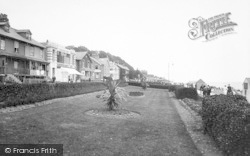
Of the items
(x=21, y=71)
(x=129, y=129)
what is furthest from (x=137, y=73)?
(x=129, y=129)

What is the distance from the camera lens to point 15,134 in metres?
8.27

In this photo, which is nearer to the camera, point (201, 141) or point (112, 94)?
point (201, 141)

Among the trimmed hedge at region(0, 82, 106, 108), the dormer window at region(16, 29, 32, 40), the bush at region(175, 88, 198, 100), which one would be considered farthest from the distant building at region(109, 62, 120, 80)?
the trimmed hedge at region(0, 82, 106, 108)

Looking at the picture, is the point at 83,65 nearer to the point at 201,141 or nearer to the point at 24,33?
the point at 24,33

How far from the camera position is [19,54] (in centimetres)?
→ 3328

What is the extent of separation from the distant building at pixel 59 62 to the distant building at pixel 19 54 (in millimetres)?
1185

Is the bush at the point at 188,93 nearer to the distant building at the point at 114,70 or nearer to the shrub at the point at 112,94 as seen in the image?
the shrub at the point at 112,94

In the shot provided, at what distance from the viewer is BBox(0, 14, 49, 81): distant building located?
29688 millimetres

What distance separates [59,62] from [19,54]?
36.6 feet

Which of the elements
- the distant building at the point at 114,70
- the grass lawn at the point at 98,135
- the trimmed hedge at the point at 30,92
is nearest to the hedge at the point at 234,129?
the grass lawn at the point at 98,135

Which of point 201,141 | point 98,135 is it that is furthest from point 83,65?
point 201,141

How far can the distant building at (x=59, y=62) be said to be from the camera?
4091cm

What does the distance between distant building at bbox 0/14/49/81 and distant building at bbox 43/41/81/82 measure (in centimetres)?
119

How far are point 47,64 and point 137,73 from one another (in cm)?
6725
